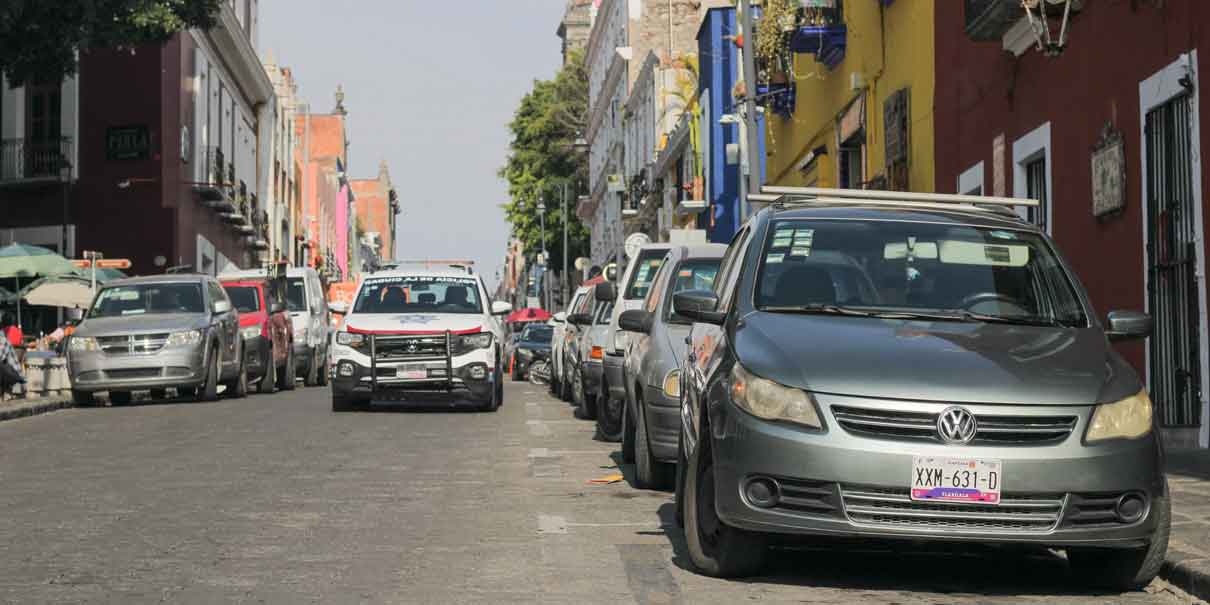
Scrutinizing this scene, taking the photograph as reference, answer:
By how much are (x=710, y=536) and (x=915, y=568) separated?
1095 mm

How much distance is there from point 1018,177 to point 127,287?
13074 mm

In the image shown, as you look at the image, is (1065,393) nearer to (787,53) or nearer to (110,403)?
(110,403)

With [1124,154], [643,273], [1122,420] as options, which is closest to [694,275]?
[1124,154]

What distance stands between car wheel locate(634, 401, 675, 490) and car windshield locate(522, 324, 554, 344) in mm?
27468

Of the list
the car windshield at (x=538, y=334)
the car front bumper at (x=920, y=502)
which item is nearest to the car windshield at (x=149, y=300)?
the car windshield at (x=538, y=334)

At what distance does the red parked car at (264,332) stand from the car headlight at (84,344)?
3147 mm

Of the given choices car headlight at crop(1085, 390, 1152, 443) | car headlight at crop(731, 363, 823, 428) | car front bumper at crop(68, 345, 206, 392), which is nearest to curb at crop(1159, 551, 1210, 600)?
car headlight at crop(1085, 390, 1152, 443)

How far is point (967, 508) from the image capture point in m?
6.98

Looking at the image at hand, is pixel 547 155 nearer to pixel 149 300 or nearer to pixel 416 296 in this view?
pixel 149 300

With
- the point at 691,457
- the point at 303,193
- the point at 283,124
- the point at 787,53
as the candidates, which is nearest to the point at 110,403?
the point at 787,53

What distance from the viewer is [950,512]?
22.9ft

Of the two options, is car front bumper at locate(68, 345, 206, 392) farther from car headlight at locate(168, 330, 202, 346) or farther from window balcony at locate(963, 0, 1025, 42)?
window balcony at locate(963, 0, 1025, 42)

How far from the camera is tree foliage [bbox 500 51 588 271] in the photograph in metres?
90.8

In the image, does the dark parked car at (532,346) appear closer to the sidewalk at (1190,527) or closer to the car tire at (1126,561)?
the sidewalk at (1190,527)
